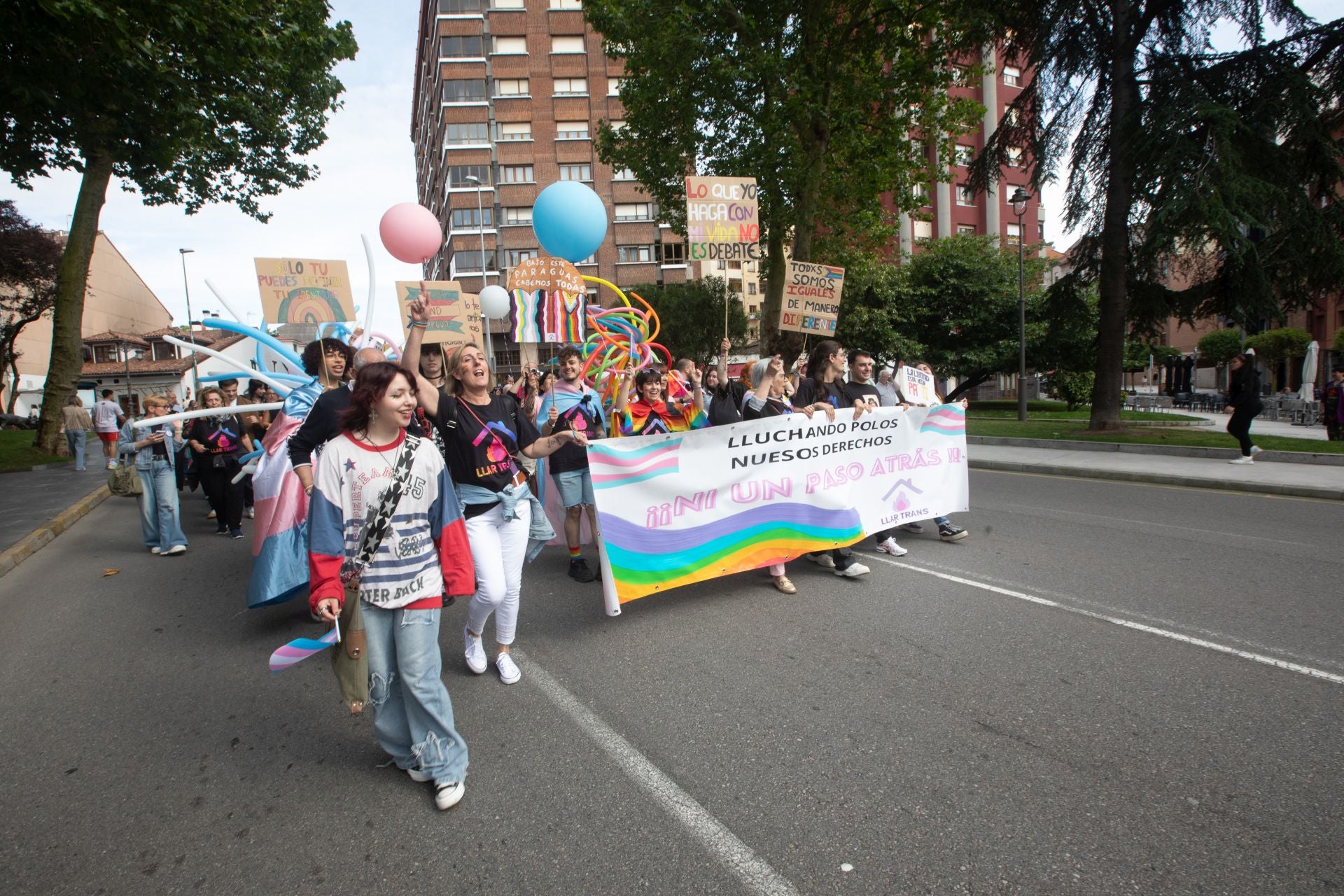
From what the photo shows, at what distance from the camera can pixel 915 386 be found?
6.83m

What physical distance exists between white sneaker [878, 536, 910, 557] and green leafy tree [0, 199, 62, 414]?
39.5 m

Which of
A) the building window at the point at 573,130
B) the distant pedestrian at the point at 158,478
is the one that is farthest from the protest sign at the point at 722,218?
the building window at the point at 573,130

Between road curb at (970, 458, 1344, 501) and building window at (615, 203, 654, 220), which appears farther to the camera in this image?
building window at (615, 203, 654, 220)

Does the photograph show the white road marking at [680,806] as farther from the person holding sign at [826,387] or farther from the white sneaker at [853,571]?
the person holding sign at [826,387]

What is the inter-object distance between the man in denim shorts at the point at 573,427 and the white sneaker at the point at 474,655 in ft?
6.24

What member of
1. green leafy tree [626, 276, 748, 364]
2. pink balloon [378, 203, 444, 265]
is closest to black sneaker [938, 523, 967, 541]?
pink balloon [378, 203, 444, 265]

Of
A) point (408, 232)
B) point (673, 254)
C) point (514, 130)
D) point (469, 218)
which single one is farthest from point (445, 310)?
point (514, 130)

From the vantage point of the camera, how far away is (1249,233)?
51.6 feet

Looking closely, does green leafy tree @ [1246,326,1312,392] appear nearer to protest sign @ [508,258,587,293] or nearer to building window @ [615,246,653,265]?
building window @ [615,246,653,265]

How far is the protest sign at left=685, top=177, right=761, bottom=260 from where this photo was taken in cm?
881

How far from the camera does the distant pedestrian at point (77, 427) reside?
17.3 m

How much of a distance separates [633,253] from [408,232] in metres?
44.4

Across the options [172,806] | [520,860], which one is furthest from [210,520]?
[520,860]

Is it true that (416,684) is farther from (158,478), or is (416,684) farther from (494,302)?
(494,302)
